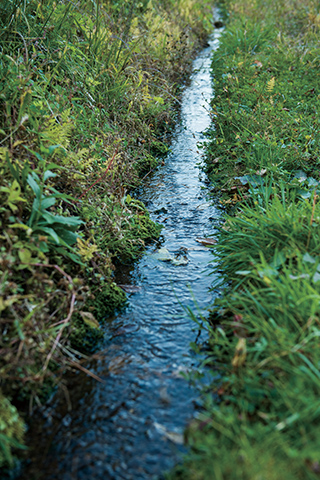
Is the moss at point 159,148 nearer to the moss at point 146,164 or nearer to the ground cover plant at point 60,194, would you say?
the ground cover plant at point 60,194

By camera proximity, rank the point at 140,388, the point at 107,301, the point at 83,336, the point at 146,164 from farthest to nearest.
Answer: the point at 146,164, the point at 107,301, the point at 83,336, the point at 140,388

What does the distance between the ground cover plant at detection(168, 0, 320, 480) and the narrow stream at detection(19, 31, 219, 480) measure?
0.13 m

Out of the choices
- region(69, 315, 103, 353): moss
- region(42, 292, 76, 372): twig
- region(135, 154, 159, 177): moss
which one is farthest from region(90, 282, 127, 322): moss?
region(135, 154, 159, 177): moss

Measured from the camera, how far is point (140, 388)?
1957mm

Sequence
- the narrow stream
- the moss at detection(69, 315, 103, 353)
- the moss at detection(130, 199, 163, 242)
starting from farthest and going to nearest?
1. the moss at detection(130, 199, 163, 242)
2. the moss at detection(69, 315, 103, 353)
3. the narrow stream

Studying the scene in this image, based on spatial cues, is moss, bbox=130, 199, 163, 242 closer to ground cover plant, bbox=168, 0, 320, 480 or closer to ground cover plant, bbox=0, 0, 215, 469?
ground cover plant, bbox=0, 0, 215, 469

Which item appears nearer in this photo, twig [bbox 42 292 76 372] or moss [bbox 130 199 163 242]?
twig [bbox 42 292 76 372]

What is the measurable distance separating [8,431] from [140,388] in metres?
0.63

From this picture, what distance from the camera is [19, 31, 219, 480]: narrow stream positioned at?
1624 millimetres

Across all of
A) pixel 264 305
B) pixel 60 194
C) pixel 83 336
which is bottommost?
pixel 83 336

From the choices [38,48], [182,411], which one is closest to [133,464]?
[182,411]

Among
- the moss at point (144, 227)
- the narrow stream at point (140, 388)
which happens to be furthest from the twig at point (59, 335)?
the moss at point (144, 227)

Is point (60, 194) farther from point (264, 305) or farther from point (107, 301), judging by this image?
point (264, 305)

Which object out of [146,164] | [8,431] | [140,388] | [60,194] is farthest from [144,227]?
[8,431]
